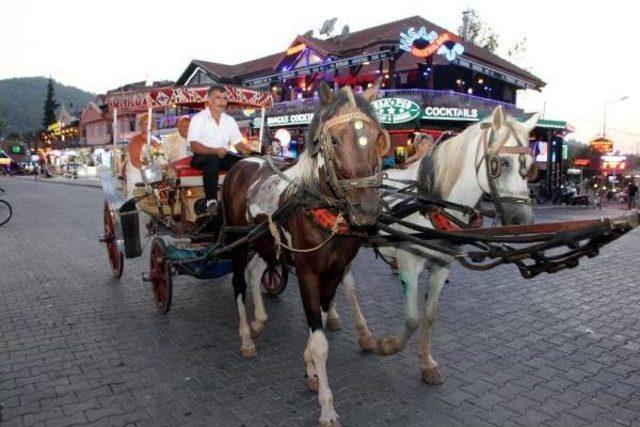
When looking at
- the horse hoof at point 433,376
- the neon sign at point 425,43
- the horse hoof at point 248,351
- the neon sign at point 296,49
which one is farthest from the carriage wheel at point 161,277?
the neon sign at point 296,49

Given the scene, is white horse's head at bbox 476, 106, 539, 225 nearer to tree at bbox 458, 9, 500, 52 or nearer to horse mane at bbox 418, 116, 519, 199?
horse mane at bbox 418, 116, 519, 199

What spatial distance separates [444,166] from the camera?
411cm

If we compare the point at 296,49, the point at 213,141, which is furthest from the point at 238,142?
the point at 296,49

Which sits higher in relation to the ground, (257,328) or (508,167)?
(508,167)

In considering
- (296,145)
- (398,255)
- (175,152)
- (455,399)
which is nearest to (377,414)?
(455,399)

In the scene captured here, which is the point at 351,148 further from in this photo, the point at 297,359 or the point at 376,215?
the point at 297,359

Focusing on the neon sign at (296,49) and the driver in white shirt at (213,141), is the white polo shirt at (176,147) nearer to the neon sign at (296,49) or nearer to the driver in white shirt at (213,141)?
the driver in white shirt at (213,141)

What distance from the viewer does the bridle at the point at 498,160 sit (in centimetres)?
353

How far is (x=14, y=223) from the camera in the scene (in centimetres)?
1484

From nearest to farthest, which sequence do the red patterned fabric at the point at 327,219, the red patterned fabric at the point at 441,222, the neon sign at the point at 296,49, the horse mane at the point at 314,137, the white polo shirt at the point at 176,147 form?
1. the horse mane at the point at 314,137
2. the red patterned fabric at the point at 327,219
3. the red patterned fabric at the point at 441,222
4. the white polo shirt at the point at 176,147
5. the neon sign at the point at 296,49

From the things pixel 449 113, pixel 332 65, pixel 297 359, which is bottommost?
pixel 297 359

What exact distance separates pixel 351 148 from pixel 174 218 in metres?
4.11

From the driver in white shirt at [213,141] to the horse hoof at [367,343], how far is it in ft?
7.65

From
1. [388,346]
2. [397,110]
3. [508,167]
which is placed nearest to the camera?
[508,167]
